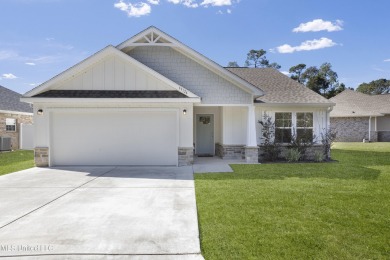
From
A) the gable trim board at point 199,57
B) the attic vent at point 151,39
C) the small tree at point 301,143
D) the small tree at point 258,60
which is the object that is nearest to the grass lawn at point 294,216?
the small tree at point 301,143

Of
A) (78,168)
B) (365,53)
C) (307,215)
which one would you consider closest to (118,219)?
(307,215)

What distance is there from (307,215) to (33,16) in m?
15.1

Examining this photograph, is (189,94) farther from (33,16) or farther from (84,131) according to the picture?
(33,16)

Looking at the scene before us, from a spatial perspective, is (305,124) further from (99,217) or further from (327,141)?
(99,217)

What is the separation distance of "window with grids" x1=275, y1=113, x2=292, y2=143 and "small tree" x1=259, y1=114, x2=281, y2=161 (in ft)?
1.68

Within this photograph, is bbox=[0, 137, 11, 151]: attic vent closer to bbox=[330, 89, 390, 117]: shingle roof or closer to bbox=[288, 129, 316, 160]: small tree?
bbox=[288, 129, 316, 160]: small tree

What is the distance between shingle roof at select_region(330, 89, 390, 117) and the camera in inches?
1099

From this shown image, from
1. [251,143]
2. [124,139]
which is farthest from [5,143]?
[251,143]

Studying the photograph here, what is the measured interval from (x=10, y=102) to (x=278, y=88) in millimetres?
21602

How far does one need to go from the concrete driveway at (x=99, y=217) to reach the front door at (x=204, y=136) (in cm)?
700

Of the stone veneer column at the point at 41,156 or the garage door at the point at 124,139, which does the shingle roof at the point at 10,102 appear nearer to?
the stone veneer column at the point at 41,156

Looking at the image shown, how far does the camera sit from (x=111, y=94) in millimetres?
11539

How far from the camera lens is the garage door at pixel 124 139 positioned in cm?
1199

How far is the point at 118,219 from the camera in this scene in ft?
17.3
